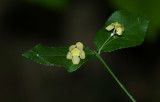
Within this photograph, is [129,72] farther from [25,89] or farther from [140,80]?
[25,89]

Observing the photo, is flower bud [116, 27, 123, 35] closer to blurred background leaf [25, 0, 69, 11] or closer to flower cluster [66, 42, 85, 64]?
flower cluster [66, 42, 85, 64]

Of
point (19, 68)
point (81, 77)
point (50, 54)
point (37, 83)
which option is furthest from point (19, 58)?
point (50, 54)

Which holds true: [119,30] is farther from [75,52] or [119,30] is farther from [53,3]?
[53,3]

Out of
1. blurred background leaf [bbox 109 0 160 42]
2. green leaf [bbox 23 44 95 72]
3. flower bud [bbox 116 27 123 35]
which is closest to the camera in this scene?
green leaf [bbox 23 44 95 72]

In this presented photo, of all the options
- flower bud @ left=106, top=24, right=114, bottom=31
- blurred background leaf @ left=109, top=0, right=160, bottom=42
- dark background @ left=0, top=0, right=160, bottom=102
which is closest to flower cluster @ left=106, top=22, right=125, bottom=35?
flower bud @ left=106, top=24, right=114, bottom=31

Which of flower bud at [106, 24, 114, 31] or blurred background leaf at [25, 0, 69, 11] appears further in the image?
blurred background leaf at [25, 0, 69, 11]

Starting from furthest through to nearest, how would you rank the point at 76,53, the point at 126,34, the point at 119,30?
1. the point at 126,34
2. the point at 119,30
3. the point at 76,53

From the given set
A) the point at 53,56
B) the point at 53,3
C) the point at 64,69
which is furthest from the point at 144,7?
the point at 64,69
